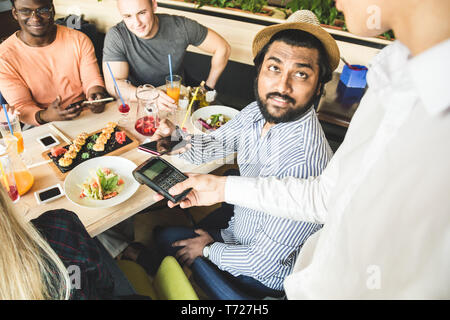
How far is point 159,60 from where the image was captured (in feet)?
8.01

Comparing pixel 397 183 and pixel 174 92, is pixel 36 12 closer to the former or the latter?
pixel 174 92

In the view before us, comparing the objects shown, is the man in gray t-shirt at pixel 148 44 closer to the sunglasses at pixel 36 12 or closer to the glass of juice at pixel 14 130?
the sunglasses at pixel 36 12

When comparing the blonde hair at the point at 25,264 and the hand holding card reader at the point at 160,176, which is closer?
the blonde hair at the point at 25,264

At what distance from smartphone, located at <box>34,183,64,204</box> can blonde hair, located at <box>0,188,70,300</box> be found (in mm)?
389

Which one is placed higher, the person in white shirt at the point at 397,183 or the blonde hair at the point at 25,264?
the person in white shirt at the point at 397,183

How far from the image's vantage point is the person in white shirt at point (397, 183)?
0.53 metres

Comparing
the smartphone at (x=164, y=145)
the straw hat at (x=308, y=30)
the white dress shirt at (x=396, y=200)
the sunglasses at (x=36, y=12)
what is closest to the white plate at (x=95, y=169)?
the smartphone at (x=164, y=145)

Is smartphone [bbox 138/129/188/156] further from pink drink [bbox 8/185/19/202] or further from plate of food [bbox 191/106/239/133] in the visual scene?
pink drink [bbox 8/185/19/202]

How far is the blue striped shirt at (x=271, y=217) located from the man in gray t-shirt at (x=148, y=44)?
1.03 meters

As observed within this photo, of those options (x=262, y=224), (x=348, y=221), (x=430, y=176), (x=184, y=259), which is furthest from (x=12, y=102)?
(x=430, y=176)

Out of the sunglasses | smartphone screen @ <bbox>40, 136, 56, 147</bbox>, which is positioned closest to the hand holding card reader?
smartphone screen @ <bbox>40, 136, 56, 147</bbox>
